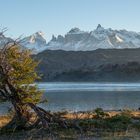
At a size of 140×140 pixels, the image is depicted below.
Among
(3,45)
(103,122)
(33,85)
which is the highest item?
(3,45)

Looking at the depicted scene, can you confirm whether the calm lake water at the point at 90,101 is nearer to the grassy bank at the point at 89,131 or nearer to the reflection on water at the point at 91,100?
the reflection on water at the point at 91,100

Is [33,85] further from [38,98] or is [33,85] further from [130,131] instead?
[130,131]

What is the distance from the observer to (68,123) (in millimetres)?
28359

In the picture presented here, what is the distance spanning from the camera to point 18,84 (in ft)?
94.0

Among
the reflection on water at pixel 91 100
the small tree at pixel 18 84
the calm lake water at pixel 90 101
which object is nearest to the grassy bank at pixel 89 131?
the small tree at pixel 18 84

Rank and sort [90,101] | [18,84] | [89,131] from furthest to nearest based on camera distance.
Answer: [90,101]
[18,84]
[89,131]

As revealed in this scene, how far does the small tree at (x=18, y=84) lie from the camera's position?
1110 inches

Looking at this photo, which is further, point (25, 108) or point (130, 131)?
point (25, 108)

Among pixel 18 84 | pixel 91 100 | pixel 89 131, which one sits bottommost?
pixel 91 100

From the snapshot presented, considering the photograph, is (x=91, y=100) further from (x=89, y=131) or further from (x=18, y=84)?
(x=89, y=131)

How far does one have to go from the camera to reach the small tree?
28.2m

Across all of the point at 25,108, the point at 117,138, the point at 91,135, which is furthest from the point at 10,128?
the point at 117,138

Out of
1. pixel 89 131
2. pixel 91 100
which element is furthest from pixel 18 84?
pixel 91 100

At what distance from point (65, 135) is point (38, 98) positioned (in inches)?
145
